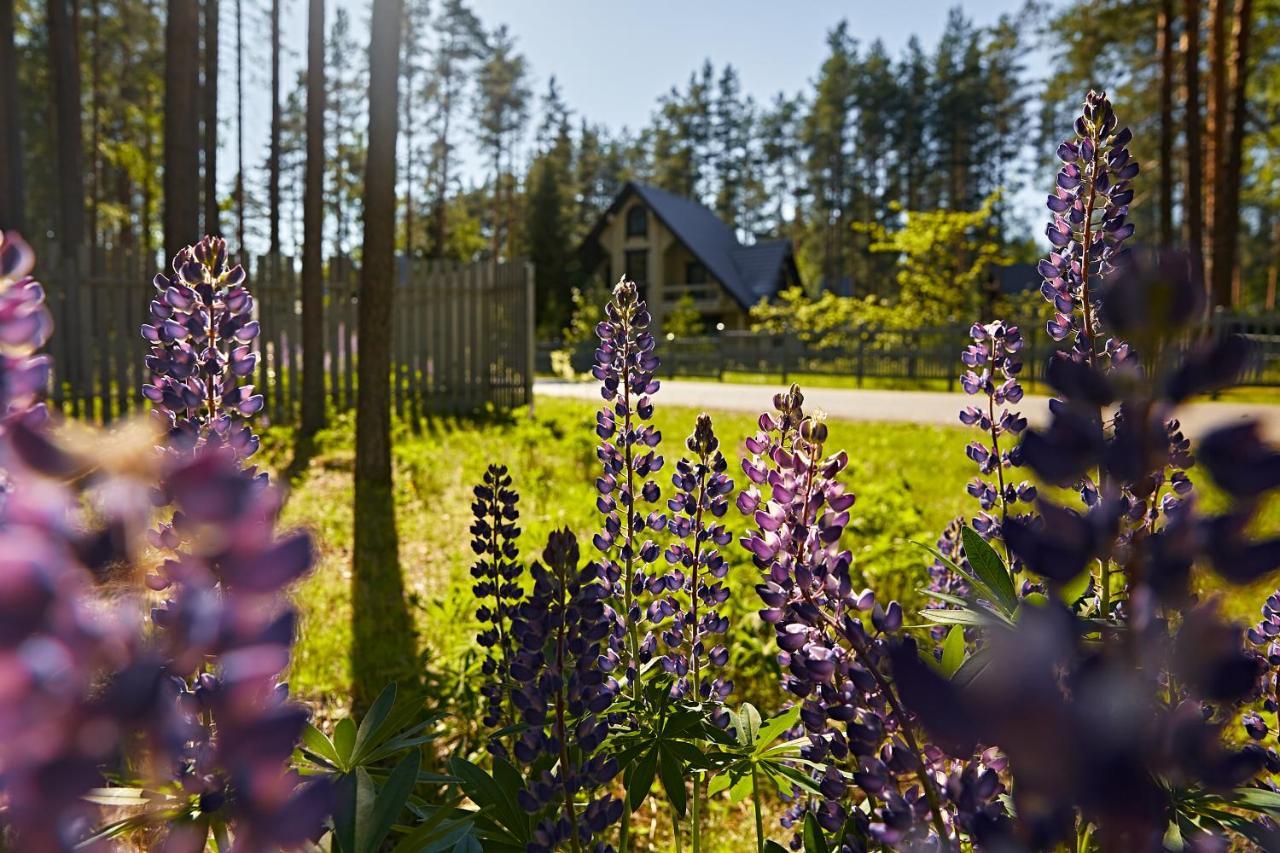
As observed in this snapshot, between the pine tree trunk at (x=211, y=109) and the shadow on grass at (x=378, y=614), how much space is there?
8.65 metres

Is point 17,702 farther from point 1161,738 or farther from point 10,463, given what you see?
point 1161,738

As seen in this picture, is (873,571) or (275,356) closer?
(873,571)

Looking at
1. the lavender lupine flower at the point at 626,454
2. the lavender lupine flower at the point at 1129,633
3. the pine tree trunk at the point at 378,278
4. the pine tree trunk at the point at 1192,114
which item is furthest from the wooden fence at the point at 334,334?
the pine tree trunk at the point at 1192,114

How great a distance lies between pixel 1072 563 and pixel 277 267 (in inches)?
505

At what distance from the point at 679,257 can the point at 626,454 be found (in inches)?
1727

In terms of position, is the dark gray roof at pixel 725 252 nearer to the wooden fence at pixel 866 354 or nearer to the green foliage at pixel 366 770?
the wooden fence at pixel 866 354

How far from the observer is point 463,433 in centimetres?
1045

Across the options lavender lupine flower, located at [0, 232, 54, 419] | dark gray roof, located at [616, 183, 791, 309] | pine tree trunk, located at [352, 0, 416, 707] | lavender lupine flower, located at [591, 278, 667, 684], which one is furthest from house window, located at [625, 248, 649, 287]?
lavender lupine flower, located at [0, 232, 54, 419]

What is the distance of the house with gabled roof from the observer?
42062 mm

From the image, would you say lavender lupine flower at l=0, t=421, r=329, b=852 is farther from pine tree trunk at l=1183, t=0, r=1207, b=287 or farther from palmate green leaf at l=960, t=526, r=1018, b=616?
pine tree trunk at l=1183, t=0, r=1207, b=287

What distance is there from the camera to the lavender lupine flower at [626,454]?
5.70 ft

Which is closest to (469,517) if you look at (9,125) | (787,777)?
(787,777)

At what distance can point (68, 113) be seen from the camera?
15406mm

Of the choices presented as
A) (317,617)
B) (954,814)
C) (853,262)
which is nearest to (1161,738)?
(954,814)
